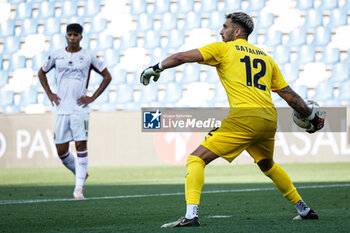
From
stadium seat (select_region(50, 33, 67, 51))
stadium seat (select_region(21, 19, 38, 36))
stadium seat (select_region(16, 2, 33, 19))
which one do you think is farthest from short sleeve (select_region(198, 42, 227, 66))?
stadium seat (select_region(16, 2, 33, 19))

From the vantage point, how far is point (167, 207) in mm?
5777

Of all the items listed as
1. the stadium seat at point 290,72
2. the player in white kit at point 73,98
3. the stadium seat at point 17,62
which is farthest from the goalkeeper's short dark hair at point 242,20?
the stadium seat at point 17,62

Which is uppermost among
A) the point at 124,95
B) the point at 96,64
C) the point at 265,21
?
the point at 265,21

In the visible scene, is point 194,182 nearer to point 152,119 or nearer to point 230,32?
point 230,32

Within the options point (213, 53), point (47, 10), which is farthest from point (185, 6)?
point (213, 53)

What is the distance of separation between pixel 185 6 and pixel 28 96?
5057 millimetres

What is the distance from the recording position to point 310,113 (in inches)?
184

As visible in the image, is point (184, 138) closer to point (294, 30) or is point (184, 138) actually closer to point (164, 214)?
point (294, 30)

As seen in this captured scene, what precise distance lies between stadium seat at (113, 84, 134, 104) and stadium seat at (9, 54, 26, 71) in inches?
118

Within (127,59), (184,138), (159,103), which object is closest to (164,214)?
(184,138)

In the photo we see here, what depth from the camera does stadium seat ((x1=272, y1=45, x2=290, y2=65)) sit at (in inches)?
622

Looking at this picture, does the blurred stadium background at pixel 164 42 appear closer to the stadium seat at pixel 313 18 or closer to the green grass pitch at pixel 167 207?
the stadium seat at pixel 313 18

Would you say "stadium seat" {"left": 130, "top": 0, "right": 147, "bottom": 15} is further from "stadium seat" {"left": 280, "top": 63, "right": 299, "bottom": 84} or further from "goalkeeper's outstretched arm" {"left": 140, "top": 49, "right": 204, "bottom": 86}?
"goalkeeper's outstretched arm" {"left": 140, "top": 49, "right": 204, "bottom": 86}

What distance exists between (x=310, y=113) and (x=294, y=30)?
11.7 m
